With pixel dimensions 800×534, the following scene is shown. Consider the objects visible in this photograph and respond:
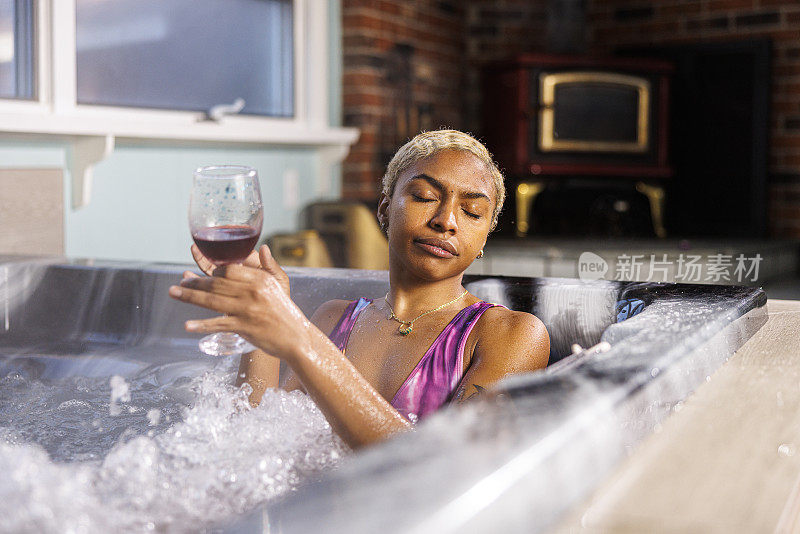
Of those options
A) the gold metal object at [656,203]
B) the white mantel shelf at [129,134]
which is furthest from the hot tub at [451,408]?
the gold metal object at [656,203]

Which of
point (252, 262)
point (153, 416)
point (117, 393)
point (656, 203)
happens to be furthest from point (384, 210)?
point (656, 203)

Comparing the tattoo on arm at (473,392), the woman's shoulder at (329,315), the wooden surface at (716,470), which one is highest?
the woman's shoulder at (329,315)

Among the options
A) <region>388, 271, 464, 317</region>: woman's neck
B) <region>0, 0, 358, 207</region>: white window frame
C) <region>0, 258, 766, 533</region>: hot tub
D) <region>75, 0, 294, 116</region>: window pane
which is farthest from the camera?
<region>75, 0, 294, 116</region>: window pane

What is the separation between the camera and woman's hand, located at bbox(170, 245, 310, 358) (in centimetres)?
82

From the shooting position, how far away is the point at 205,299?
0.82m

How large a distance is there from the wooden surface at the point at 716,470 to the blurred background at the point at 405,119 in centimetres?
217

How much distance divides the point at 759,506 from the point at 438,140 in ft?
2.15

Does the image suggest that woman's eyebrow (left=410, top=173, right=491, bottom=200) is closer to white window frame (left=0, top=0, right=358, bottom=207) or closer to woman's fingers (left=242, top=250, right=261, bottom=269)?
woman's fingers (left=242, top=250, right=261, bottom=269)

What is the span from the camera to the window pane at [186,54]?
112 inches

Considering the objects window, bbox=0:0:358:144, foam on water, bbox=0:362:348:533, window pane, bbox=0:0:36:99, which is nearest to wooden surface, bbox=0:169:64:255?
window, bbox=0:0:358:144

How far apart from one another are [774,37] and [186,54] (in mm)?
2731

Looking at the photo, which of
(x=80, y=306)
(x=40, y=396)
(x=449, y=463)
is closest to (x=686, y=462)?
(x=449, y=463)

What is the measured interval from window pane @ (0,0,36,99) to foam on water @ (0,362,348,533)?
123 centimetres

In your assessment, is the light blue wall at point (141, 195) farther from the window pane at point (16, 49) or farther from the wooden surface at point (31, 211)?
the window pane at point (16, 49)
